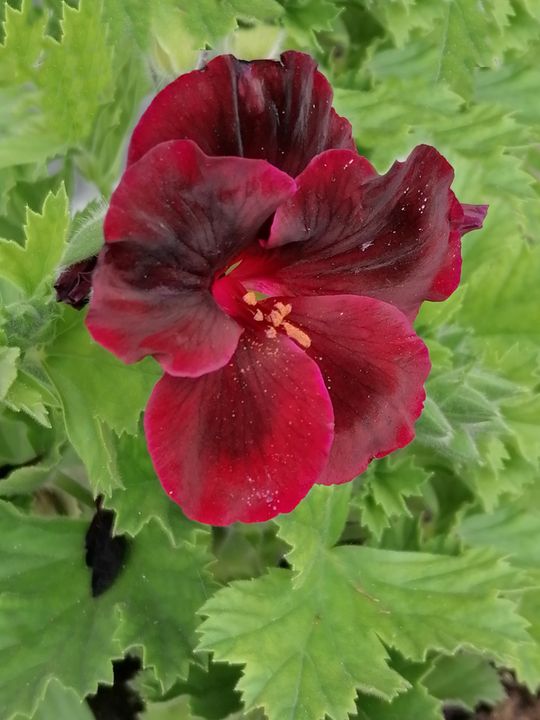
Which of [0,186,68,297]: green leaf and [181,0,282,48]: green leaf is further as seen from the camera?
[181,0,282,48]: green leaf

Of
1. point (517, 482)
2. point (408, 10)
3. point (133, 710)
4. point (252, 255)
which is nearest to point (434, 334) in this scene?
point (517, 482)

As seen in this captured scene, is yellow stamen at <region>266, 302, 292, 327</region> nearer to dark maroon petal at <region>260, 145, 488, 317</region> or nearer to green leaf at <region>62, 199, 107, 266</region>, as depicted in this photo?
dark maroon petal at <region>260, 145, 488, 317</region>

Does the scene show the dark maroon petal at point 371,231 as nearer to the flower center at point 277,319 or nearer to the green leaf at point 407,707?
the flower center at point 277,319

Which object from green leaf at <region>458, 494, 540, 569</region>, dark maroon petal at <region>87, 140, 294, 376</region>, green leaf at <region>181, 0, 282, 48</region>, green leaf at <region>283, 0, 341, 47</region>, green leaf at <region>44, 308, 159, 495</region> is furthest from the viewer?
green leaf at <region>458, 494, 540, 569</region>

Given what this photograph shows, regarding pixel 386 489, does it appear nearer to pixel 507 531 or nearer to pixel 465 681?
pixel 507 531

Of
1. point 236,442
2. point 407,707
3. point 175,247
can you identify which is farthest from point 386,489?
point 175,247

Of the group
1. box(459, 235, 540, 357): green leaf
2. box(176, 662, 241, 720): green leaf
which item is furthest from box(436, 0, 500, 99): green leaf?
box(176, 662, 241, 720): green leaf

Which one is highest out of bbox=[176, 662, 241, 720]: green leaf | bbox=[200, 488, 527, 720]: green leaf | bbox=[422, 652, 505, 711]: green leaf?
bbox=[200, 488, 527, 720]: green leaf
